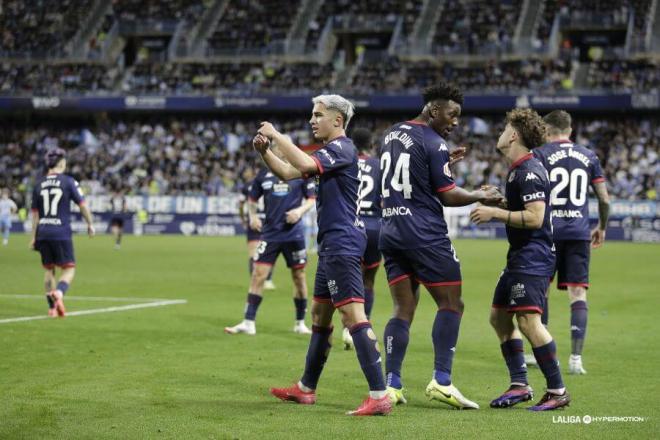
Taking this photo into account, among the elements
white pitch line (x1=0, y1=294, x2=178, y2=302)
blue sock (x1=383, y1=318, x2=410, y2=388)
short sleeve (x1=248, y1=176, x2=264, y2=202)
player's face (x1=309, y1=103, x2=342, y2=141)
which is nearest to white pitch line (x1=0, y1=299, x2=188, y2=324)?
white pitch line (x1=0, y1=294, x2=178, y2=302)

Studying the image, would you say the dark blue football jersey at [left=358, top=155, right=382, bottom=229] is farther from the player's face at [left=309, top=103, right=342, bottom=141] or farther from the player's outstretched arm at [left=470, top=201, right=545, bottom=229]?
the player's outstretched arm at [left=470, top=201, right=545, bottom=229]

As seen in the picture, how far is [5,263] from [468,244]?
19.2 metres

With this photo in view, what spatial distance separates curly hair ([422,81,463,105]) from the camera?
27.3ft

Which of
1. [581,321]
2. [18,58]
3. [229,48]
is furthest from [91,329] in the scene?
[18,58]

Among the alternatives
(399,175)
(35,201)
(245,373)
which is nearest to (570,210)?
(399,175)

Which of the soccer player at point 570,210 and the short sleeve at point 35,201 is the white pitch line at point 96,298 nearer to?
the short sleeve at point 35,201

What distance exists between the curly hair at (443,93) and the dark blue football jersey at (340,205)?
813mm

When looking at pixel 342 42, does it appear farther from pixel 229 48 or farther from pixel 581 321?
pixel 581 321

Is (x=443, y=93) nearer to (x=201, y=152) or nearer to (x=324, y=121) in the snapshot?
(x=324, y=121)

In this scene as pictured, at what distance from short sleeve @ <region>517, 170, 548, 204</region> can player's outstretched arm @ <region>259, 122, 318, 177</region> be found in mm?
1787

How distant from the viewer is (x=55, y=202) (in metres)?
15.1

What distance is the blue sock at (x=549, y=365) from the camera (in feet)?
27.1

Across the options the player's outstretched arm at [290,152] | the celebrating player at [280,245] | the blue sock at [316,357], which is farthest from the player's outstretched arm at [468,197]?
the celebrating player at [280,245]

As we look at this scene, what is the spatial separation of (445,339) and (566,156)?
3.31 m
